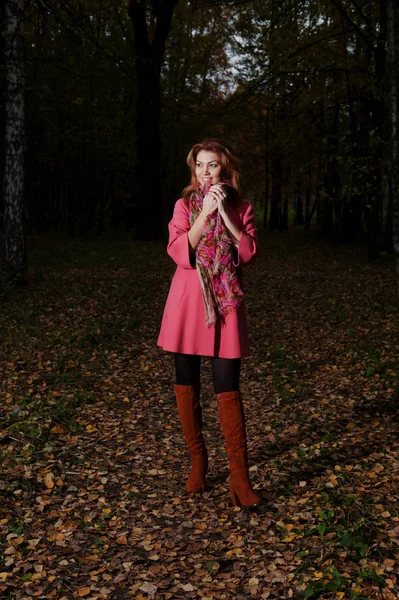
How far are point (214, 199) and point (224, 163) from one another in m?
0.30

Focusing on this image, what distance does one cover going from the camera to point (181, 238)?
3906 millimetres

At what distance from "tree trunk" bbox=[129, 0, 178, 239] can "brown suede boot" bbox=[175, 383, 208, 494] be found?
18334mm

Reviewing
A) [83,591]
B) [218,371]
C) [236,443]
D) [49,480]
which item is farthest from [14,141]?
[83,591]

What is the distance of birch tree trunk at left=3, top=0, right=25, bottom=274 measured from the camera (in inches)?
437

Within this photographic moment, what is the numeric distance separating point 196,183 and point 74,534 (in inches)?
96.6

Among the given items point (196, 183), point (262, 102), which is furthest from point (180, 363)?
point (262, 102)

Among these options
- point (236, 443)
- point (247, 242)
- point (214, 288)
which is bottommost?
point (236, 443)

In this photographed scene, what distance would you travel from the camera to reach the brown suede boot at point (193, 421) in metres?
4.21

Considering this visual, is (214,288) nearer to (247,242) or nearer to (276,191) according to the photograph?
(247,242)

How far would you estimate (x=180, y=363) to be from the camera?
4.16 m

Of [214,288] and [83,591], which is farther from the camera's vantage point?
[214,288]

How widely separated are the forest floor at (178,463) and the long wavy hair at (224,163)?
2.19m

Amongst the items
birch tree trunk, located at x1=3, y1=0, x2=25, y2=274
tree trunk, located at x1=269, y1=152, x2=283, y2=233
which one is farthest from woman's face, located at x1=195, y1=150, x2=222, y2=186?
tree trunk, located at x1=269, y1=152, x2=283, y2=233

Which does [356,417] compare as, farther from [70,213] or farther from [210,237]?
[70,213]
